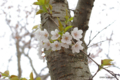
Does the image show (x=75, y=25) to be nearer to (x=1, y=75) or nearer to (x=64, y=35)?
(x=64, y=35)

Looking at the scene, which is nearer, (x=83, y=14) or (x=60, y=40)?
(x=60, y=40)

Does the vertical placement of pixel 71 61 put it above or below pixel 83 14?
below

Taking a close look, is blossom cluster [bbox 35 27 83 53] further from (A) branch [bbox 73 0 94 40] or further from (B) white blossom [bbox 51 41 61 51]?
(A) branch [bbox 73 0 94 40]

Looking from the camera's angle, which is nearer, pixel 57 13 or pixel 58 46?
pixel 58 46

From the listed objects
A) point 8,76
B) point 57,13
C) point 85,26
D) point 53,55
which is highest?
point 57,13

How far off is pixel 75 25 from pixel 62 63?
31cm

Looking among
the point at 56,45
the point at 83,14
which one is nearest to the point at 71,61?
the point at 56,45

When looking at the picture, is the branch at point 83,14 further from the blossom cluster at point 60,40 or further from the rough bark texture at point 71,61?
the blossom cluster at point 60,40

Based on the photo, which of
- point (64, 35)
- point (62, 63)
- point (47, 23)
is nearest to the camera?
point (64, 35)

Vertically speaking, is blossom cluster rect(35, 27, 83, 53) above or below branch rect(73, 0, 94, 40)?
below

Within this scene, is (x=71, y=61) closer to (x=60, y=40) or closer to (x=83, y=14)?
(x=60, y=40)

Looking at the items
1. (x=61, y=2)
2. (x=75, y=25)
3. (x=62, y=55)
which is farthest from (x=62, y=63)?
(x=61, y=2)

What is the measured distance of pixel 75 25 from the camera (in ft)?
2.64

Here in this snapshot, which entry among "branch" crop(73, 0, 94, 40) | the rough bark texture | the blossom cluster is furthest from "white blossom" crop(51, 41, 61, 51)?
"branch" crop(73, 0, 94, 40)
